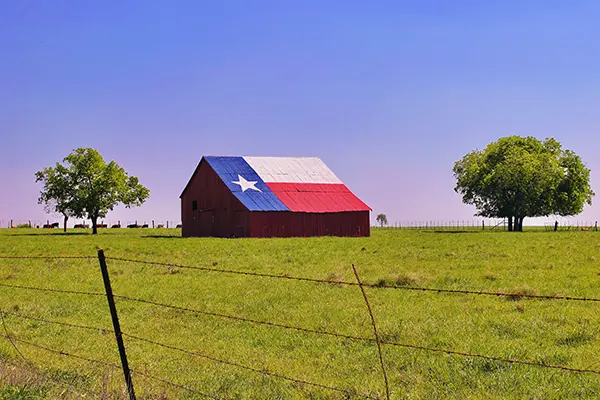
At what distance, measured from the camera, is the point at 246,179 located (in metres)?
61.2

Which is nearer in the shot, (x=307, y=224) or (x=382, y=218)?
(x=307, y=224)

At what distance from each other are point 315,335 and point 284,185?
49.6m

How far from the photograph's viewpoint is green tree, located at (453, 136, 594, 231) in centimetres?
7862

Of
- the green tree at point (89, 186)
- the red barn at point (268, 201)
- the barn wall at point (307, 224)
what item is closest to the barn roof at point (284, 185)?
the red barn at point (268, 201)

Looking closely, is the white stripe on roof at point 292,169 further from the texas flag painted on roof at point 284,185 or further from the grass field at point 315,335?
the grass field at point 315,335

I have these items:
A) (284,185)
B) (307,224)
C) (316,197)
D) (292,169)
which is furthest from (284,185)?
(307,224)

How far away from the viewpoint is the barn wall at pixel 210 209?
191 feet

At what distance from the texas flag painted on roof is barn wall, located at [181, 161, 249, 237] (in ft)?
3.24

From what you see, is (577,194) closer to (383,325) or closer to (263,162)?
(263,162)

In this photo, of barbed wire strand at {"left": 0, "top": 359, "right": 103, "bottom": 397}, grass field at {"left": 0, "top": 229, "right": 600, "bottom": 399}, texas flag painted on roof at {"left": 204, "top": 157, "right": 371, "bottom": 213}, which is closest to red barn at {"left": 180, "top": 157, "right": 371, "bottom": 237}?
texas flag painted on roof at {"left": 204, "top": 157, "right": 371, "bottom": 213}

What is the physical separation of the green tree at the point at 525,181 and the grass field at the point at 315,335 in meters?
56.8

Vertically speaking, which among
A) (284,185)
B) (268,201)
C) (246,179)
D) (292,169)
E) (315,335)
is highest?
(292,169)

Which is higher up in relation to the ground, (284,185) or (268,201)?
(284,185)

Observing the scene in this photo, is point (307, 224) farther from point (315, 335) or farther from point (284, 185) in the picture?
point (315, 335)
